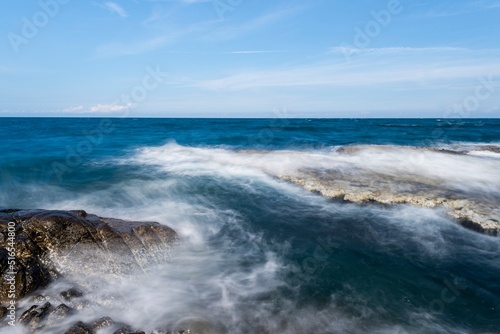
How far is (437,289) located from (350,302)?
238 cm

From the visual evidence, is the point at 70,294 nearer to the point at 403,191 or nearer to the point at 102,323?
the point at 102,323

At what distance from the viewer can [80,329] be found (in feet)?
17.3

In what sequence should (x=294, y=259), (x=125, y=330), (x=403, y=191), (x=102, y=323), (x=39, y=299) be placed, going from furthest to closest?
(x=403, y=191)
(x=294, y=259)
(x=39, y=299)
(x=102, y=323)
(x=125, y=330)

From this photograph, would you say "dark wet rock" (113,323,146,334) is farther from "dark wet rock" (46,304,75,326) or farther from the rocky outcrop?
the rocky outcrop

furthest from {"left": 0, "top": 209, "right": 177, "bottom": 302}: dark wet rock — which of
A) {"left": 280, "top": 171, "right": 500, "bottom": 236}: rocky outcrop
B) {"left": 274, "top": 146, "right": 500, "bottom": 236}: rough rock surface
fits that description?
{"left": 274, "top": 146, "right": 500, "bottom": 236}: rough rock surface

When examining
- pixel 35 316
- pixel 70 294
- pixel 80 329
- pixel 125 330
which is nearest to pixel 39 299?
pixel 70 294

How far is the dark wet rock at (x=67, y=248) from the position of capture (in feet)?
21.0

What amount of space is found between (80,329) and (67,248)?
267 cm

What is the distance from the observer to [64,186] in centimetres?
1608

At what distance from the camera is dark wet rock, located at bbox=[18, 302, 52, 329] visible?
214 inches

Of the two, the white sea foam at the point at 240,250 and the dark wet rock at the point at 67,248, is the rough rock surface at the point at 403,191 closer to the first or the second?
the white sea foam at the point at 240,250

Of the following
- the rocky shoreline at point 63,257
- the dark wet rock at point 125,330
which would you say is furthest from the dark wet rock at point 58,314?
the dark wet rock at point 125,330

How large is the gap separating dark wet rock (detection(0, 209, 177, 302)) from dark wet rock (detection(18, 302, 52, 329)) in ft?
1.80

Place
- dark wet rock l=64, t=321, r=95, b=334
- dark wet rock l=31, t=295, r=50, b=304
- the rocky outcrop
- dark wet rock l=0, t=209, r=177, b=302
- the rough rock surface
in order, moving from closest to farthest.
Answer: dark wet rock l=64, t=321, r=95, b=334
dark wet rock l=31, t=295, r=50, b=304
dark wet rock l=0, t=209, r=177, b=302
the rocky outcrop
the rough rock surface
